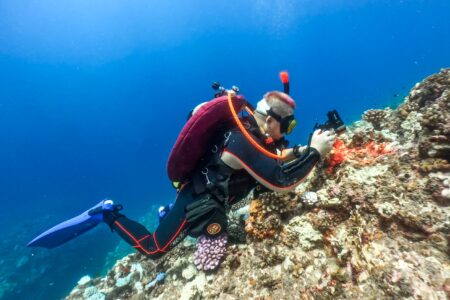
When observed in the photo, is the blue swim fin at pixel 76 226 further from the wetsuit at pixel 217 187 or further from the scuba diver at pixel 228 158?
the scuba diver at pixel 228 158

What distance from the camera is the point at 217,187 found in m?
3.88

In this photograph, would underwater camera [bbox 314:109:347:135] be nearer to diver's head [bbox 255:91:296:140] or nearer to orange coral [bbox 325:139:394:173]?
diver's head [bbox 255:91:296:140]

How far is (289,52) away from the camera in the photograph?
198 metres

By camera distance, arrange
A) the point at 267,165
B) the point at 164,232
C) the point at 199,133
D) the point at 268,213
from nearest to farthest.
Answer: the point at 267,165 → the point at 199,133 → the point at 268,213 → the point at 164,232

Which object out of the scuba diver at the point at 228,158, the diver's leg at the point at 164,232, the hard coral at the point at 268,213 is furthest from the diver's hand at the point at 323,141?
the diver's leg at the point at 164,232

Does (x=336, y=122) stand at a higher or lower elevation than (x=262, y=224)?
higher

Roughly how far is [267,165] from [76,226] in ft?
15.6

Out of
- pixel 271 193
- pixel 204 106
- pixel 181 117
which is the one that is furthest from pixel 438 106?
pixel 181 117

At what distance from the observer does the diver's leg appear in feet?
14.6

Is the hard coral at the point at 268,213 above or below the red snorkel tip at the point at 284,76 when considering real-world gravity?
below

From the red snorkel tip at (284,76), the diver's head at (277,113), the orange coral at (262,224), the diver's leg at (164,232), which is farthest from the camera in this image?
the diver's leg at (164,232)

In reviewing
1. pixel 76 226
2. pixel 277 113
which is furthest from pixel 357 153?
pixel 76 226

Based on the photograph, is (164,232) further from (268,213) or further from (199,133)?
(199,133)

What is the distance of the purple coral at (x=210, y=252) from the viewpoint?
13.3 ft
